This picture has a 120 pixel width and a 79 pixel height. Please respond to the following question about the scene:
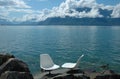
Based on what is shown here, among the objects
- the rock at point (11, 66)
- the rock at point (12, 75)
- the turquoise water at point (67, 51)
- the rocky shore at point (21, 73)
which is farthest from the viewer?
the turquoise water at point (67, 51)

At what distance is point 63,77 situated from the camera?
60.0 ft

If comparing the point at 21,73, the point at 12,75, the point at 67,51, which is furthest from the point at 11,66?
the point at 67,51

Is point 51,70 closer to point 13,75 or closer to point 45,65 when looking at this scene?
Result: point 45,65

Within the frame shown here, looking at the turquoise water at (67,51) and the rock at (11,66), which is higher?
the rock at (11,66)

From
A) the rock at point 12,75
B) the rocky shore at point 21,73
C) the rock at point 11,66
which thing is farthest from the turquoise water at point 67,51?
the rock at point 12,75

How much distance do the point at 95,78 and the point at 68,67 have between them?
86.3 inches

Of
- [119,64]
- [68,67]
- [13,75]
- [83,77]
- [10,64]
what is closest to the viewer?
[13,75]

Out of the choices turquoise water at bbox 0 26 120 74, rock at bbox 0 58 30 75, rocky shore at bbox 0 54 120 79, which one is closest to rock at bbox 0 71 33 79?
rocky shore at bbox 0 54 120 79

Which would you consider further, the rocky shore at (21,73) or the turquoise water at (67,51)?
the turquoise water at (67,51)

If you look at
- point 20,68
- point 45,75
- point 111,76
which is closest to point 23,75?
point 20,68

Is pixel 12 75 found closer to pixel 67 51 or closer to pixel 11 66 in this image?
pixel 11 66

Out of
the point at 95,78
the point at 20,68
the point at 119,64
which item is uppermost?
the point at 20,68

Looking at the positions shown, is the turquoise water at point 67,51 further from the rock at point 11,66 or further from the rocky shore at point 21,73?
the rock at point 11,66

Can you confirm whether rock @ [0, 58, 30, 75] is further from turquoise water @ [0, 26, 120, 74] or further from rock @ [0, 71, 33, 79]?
turquoise water @ [0, 26, 120, 74]
